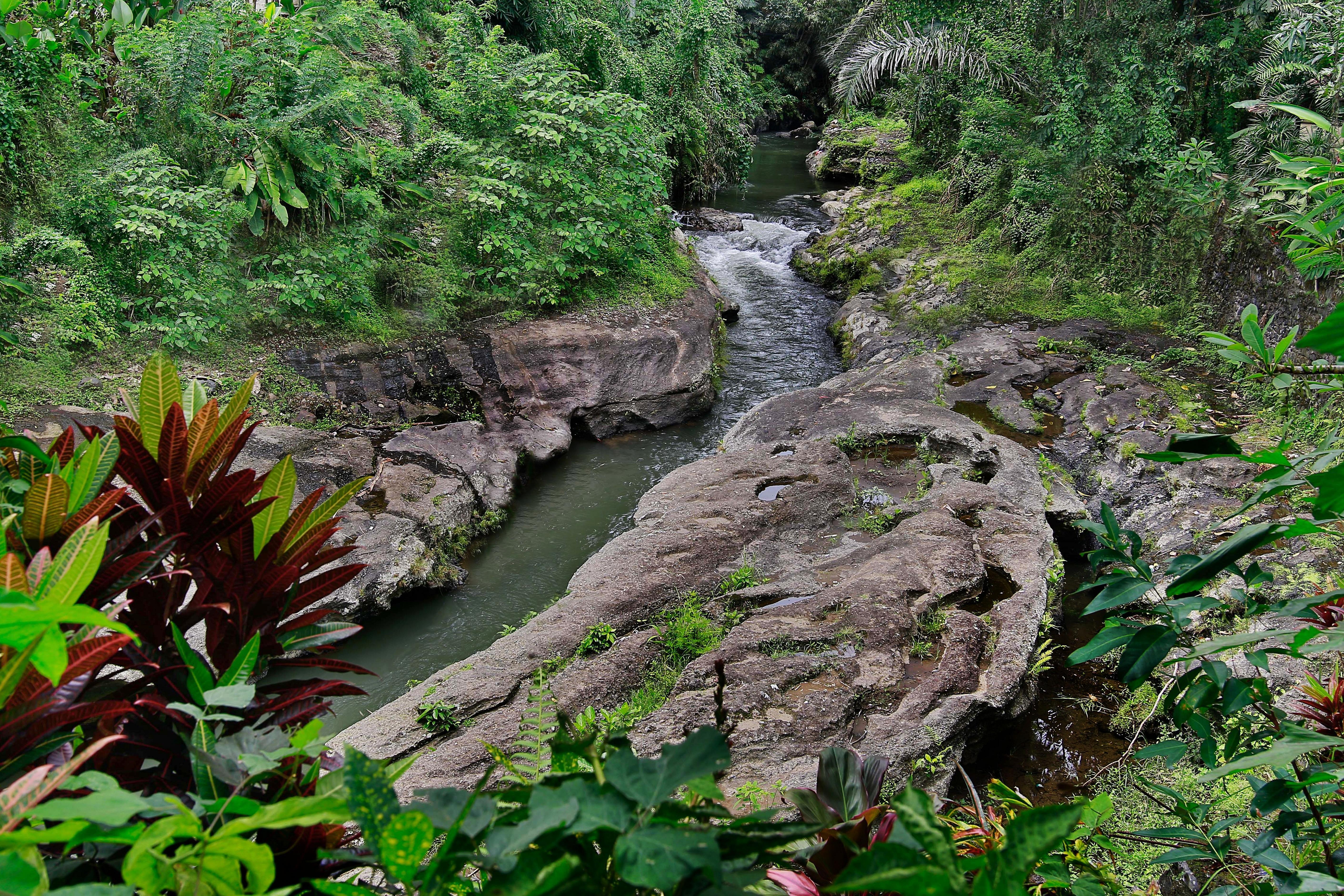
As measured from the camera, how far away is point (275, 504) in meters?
1.58

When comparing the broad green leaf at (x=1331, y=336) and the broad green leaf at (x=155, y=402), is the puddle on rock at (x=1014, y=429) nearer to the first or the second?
the broad green leaf at (x=1331, y=336)

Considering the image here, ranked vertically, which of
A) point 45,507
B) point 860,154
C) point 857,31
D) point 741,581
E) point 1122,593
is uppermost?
point 857,31

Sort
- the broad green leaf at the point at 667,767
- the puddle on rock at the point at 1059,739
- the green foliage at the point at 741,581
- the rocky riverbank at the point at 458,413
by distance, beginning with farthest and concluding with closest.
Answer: the rocky riverbank at the point at 458,413 < the green foliage at the point at 741,581 < the puddle on rock at the point at 1059,739 < the broad green leaf at the point at 667,767

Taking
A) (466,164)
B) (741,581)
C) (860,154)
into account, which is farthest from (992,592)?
(860,154)

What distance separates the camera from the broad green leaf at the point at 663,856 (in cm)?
72

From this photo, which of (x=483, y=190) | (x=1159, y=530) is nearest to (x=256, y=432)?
(x=483, y=190)

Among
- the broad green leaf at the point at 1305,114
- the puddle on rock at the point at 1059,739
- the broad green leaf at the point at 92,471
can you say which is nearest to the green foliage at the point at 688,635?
the puddle on rock at the point at 1059,739

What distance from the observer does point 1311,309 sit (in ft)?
21.9

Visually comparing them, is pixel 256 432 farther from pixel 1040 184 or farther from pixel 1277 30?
pixel 1277 30

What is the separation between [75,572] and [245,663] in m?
0.39

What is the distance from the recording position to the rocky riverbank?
5.77 metres

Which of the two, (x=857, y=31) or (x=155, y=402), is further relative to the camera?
(x=857, y=31)

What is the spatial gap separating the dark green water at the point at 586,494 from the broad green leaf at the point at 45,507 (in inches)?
95.3

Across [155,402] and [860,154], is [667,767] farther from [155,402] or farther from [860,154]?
[860,154]
